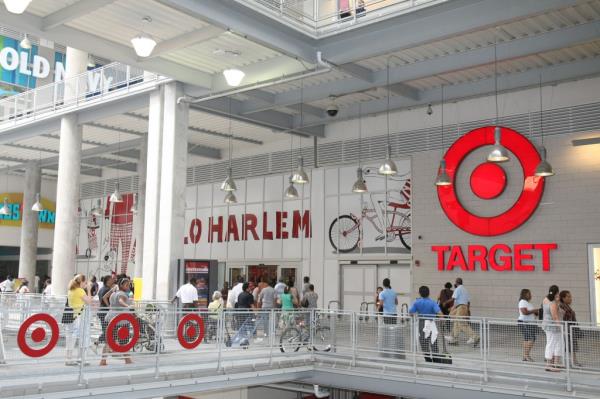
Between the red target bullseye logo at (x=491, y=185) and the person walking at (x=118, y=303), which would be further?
the red target bullseye logo at (x=491, y=185)

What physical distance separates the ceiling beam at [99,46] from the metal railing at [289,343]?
6.28 metres

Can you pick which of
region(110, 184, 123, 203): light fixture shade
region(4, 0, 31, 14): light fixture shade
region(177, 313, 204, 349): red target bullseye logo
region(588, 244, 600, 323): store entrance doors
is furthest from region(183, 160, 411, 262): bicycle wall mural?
region(4, 0, 31, 14): light fixture shade

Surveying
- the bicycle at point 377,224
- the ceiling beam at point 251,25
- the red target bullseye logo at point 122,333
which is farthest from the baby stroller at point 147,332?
the bicycle at point 377,224

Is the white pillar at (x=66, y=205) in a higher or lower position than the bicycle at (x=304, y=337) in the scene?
higher

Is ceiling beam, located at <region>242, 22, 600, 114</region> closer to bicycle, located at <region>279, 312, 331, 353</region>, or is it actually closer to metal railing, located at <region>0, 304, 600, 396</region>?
metal railing, located at <region>0, 304, 600, 396</region>

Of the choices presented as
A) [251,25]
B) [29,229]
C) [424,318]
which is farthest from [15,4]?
[29,229]

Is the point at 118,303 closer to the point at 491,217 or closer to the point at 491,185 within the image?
the point at 491,217

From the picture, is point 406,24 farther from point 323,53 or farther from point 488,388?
point 488,388

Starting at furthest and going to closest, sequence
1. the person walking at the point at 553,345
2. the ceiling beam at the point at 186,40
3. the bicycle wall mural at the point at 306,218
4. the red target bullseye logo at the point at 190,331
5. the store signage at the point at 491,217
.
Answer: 1. the bicycle wall mural at the point at 306,218
2. the store signage at the point at 491,217
3. the ceiling beam at the point at 186,40
4. the red target bullseye logo at the point at 190,331
5. the person walking at the point at 553,345

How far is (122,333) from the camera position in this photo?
10898 mm

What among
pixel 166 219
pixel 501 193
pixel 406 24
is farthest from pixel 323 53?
pixel 501 193

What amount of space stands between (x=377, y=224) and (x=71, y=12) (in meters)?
12.2

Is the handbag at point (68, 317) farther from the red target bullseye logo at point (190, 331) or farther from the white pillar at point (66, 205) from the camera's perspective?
the white pillar at point (66, 205)

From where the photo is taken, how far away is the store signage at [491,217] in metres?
18.0
